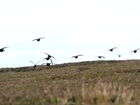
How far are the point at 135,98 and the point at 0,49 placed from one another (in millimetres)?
20033

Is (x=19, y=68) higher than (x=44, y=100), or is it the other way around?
(x=19, y=68)

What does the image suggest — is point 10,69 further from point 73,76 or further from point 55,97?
point 55,97

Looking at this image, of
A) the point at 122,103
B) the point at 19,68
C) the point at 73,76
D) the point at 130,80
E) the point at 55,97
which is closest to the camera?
the point at 122,103

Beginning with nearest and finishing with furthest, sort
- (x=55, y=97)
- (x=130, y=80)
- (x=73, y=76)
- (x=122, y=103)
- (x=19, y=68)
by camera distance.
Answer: (x=122, y=103), (x=55, y=97), (x=130, y=80), (x=73, y=76), (x=19, y=68)

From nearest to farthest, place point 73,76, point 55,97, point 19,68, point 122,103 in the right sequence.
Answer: point 122,103 → point 55,97 → point 73,76 → point 19,68

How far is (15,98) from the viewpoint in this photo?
14.4 metres

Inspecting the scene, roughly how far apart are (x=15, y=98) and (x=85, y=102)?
2679 millimetres

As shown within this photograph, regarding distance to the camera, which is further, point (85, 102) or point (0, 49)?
point (0, 49)

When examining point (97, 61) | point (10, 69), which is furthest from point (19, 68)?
point (97, 61)

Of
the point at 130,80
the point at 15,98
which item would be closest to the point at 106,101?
the point at 15,98

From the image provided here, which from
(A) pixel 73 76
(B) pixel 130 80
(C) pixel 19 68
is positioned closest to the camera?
(B) pixel 130 80

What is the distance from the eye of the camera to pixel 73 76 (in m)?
31.1

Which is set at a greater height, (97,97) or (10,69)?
(10,69)

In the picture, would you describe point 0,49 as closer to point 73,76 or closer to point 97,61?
point 73,76
